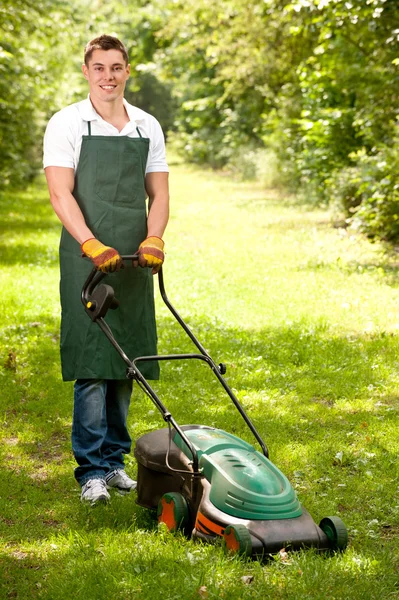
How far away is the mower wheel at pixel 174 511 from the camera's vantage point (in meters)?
3.86

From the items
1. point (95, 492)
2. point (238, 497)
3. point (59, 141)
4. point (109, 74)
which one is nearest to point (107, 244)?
point (59, 141)

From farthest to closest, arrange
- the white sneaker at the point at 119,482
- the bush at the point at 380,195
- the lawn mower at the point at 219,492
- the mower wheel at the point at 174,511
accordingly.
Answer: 1. the bush at the point at 380,195
2. the white sneaker at the point at 119,482
3. the mower wheel at the point at 174,511
4. the lawn mower at the point at 219,492

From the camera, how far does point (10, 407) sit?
20.8 ft

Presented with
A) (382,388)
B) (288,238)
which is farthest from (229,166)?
(382,388)

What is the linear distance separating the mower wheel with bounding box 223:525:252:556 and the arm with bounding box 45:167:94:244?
154 cm

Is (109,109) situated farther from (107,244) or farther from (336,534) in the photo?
(336,534)

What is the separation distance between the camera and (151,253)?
4.25m

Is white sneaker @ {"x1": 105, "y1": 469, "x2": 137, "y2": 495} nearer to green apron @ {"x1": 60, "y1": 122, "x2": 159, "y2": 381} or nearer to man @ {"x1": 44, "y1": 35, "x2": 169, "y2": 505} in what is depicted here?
man @ {"x1": 44, "y1": 35, "x2": 169, "y2": 505}

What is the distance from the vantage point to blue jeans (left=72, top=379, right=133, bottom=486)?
14.8ft

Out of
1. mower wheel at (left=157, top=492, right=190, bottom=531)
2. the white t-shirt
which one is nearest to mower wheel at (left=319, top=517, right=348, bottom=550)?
mower wheel at (left=157, top=492, right=190, bottom=531)

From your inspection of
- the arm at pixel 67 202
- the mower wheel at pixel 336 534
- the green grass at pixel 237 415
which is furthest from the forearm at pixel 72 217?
the mower wheel at pixel 336 534

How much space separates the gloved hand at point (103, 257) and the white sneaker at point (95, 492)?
3.73 ft

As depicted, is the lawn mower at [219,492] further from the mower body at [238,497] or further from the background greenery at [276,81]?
the background greenery at [276,81]

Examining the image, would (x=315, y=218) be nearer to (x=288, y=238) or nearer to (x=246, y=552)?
(x=288, y=238)
